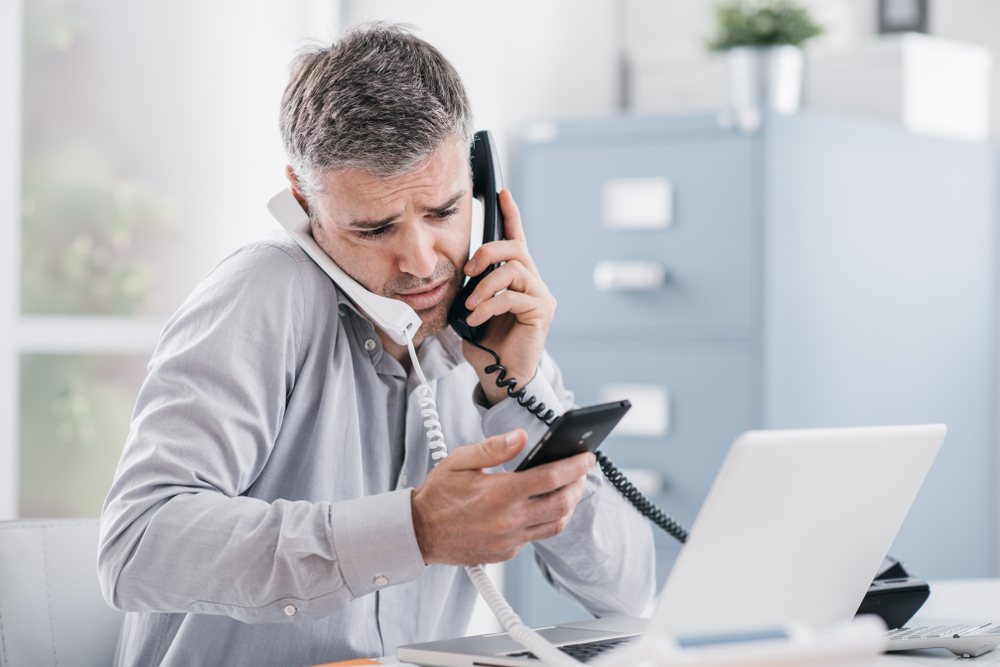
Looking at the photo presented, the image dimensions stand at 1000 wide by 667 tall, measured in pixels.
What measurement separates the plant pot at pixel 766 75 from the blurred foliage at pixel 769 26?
0.03m

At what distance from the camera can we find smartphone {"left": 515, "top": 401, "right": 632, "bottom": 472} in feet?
2.39

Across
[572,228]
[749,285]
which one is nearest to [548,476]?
[749,285]

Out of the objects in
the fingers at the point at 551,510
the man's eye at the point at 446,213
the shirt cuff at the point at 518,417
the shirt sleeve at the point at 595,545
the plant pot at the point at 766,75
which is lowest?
the shirt sleeve at the point at 595,545

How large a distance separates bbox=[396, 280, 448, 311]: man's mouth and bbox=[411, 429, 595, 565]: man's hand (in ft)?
1.07

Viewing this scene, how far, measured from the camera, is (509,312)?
1171mm

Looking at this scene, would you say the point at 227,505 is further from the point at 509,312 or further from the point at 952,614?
the point at 952,614

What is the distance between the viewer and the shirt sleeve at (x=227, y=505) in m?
0.85

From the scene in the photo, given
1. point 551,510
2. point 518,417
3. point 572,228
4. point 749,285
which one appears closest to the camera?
point 551,510

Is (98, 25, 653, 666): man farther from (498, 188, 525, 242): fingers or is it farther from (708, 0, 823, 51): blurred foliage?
(708, 0, 823, 51): blurred foliage

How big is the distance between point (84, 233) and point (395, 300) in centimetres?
134

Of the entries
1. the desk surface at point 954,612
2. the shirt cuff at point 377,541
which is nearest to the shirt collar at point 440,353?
the shirt cuff at point 377,541

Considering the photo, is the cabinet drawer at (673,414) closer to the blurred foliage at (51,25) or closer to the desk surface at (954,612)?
the desk surface at (954,612)

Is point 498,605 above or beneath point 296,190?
beneath

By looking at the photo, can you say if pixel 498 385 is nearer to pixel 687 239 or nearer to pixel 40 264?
pixel 687 239
